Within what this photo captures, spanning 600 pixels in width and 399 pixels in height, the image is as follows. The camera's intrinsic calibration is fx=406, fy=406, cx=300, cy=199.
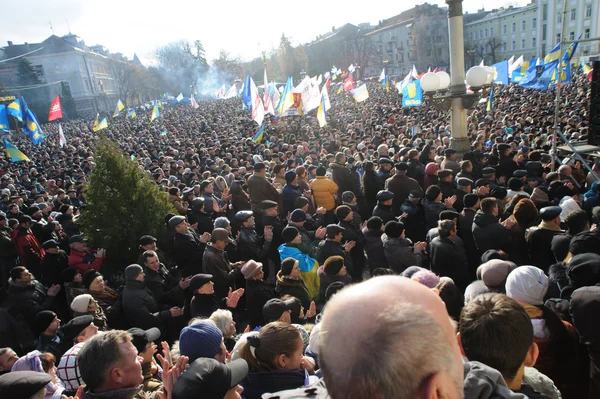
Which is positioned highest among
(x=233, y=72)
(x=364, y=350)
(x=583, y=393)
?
(x=233, y=72)

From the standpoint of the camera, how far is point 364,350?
3.25 ft

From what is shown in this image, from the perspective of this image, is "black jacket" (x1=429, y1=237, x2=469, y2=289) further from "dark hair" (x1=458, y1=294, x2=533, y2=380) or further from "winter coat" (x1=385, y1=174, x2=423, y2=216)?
"dark hair" (x1=458, y1=294, x2=533, y2=380)

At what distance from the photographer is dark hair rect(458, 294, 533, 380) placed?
1.91 meters

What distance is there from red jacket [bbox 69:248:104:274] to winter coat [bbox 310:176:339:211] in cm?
351

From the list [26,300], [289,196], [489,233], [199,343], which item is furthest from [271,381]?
[289,196]

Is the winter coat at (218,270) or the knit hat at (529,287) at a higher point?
the knit hat at (529,287)

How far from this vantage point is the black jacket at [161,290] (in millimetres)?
4738

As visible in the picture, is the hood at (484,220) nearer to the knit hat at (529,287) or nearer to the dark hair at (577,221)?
the dark hair at (577,221)

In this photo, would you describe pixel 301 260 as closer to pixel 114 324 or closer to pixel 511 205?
pixel 114 324

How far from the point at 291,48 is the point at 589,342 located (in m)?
77.3

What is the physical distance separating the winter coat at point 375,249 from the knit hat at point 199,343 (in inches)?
113

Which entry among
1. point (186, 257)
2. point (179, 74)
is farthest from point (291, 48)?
point (186, 257)

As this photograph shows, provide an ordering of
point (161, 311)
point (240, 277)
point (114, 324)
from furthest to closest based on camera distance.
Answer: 1. point (240, 277)
2. point (161, 311)
3. point (114, 324)

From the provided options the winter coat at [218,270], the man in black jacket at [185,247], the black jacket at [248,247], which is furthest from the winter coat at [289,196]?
the winter coat at [218,270]
